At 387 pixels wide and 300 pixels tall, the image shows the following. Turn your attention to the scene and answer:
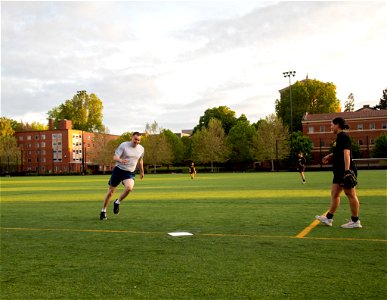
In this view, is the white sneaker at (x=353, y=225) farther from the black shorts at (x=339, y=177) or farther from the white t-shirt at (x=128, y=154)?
the white t-shirt at (x=128, y=154)

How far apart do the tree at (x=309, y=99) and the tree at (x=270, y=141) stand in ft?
67.5

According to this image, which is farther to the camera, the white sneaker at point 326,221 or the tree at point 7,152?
the tree at point 7,152

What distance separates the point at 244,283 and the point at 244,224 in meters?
4.34

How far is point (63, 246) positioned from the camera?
672 centimetres

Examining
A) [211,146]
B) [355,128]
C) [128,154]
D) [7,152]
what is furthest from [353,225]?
[7,152]

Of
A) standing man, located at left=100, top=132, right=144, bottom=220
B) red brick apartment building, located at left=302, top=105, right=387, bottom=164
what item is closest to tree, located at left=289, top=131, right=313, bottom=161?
red brick apartment building, located at left=302, top=105, right=387, bottom=164

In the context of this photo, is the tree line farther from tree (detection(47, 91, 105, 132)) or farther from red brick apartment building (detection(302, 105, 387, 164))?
red brick apartment building (detection(302, 105, 387, 164))

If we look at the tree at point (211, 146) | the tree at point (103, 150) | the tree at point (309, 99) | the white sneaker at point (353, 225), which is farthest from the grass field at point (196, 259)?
the tree at point (309, 99)

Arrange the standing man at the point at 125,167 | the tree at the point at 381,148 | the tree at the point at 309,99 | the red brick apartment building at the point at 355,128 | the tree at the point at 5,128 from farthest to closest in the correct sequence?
the tree at the point at 5,128 < the tree at the point at 309,99 < the red brick apartment building at the point at 355,128 < the tree at the point at 381,148 < the standing man at the point at 125,167

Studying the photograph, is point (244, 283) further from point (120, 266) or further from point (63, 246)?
point (63, 246)

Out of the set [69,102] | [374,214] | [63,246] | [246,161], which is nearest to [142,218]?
[63,246]

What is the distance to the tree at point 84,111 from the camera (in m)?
109

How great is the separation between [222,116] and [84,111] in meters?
38.4

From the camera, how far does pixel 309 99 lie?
319 ft
